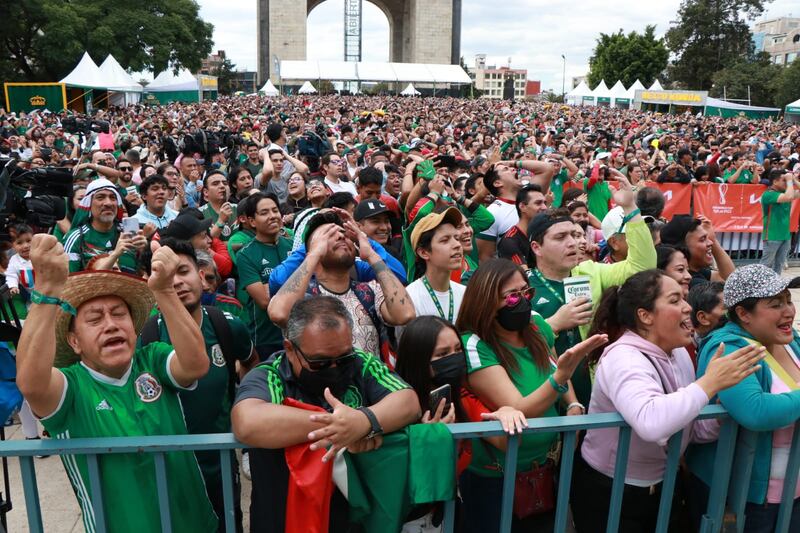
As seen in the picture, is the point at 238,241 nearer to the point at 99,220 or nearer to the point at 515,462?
the point at 99,220

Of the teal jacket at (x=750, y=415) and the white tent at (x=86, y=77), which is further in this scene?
the white tent at (x=86, y=77)

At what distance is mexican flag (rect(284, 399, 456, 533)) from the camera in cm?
209

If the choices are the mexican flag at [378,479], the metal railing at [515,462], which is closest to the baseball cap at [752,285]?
the metal railing at [515,462]

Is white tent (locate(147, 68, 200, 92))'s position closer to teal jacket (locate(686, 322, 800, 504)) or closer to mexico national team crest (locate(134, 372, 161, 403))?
mexico national team crest (locate(134, 372, 161, 403))


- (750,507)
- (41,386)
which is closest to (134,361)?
(41,386)

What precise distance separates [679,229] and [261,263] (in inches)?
114

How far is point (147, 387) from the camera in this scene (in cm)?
243

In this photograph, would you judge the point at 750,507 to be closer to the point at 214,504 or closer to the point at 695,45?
the point at 214,504

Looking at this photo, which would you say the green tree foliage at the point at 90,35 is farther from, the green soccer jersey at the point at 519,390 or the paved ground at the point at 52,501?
the green soccer jersey at the point at 519,390

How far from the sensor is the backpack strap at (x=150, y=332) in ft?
9.79

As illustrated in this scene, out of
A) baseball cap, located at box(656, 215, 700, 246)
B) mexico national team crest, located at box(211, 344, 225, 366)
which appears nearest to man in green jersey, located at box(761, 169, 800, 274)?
baseball cap, located at box(656, 215, 700, 246)

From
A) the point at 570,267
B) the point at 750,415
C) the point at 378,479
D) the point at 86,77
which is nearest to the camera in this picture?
the point at 378,479

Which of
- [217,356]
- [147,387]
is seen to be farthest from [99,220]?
[147,387]

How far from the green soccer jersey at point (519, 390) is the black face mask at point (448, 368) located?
7cm
